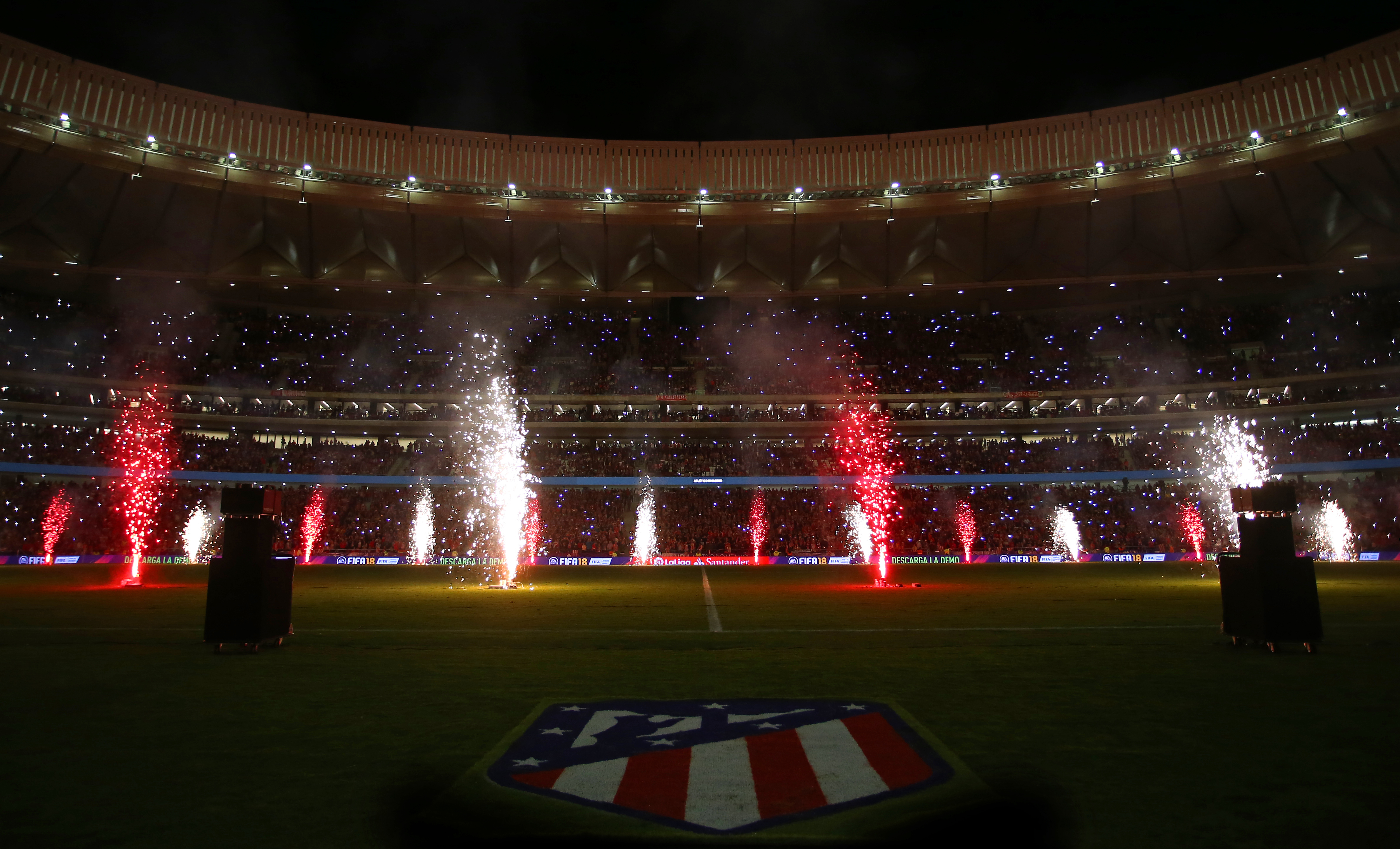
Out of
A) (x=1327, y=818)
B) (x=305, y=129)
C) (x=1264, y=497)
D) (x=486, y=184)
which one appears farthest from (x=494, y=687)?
(x=305, y=129)

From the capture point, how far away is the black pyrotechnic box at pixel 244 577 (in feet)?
34.3

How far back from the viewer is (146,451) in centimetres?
4428

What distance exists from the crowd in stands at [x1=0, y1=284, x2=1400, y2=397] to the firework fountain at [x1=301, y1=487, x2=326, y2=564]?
6918 millimetres

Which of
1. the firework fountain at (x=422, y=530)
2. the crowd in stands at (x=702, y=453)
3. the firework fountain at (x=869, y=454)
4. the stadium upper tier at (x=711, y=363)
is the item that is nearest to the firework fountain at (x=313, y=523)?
the crowd in stands at (x=702, y=453)

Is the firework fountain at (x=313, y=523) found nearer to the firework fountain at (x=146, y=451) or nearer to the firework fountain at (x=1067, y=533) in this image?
the firework fountain at (x=146, y=451)

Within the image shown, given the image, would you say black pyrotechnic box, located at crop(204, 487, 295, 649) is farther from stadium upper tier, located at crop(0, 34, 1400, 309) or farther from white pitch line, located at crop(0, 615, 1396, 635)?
stadium upper tier, located at crop(0, 34, 1400, 309)

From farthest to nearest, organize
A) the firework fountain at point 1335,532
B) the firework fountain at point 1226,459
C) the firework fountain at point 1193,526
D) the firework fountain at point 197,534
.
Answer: the firework fountain at point 1226,459 < the firework fountain at point 1193,526 < the firework fountain at point 197,534 < the firework fountain at point 1335,532

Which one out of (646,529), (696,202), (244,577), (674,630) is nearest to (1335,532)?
(646,529)

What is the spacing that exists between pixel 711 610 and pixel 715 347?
41.0 metres

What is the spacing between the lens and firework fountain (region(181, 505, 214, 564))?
42.2m

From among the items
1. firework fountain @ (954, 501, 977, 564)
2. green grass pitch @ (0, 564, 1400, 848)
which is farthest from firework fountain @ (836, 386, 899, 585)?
green grass pitch @ (0, 564, 1400, 848)

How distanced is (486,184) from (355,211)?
29.2ft

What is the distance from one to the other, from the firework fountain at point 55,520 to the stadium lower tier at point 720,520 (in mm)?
112

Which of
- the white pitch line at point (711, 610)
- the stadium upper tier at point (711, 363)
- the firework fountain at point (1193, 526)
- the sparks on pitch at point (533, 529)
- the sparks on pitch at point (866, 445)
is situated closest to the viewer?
the white pitch line at point (711, 610)
